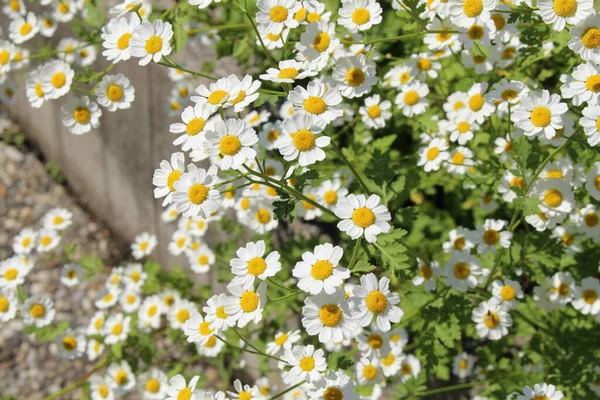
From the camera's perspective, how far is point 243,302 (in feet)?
5.31

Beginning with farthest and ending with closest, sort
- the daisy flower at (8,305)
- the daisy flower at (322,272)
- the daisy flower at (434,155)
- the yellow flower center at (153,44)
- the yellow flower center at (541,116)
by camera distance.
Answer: the daisy flower at (8,305) < the daisy flower at (434,155) < the yellow flower center at (153,44) < the yellow flower center at (541,116) < the daisy flower at (322,272)

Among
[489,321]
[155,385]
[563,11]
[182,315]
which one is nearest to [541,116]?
[563,11]

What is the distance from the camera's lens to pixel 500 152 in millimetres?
2217

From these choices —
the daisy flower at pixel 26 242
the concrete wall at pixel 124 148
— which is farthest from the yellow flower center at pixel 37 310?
the concrete wall at pixel 124 148

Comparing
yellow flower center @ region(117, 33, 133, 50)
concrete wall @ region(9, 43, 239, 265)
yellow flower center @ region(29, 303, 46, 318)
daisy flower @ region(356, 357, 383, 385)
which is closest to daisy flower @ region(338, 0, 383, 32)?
yellow flower center @ region(117, 33, 133, 50)

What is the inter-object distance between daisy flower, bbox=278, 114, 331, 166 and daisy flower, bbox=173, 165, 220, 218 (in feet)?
0.70

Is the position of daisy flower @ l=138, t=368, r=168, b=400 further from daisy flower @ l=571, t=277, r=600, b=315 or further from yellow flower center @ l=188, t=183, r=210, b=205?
daisy flower @ l=571, t=277, r=600, b=315

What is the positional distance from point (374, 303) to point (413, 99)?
108 cm

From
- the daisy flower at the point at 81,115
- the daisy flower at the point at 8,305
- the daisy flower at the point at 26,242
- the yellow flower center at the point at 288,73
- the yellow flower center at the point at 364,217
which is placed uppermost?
the yellow flower center at the point at 288,73

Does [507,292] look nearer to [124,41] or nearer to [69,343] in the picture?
[124,41]

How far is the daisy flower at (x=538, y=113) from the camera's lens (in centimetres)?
170

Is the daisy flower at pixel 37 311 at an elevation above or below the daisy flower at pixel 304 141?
below

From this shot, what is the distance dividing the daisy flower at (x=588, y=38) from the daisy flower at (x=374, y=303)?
84 centimetres

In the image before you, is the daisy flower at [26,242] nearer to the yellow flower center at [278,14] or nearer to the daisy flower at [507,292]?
the yellow flower center at [278,14]
